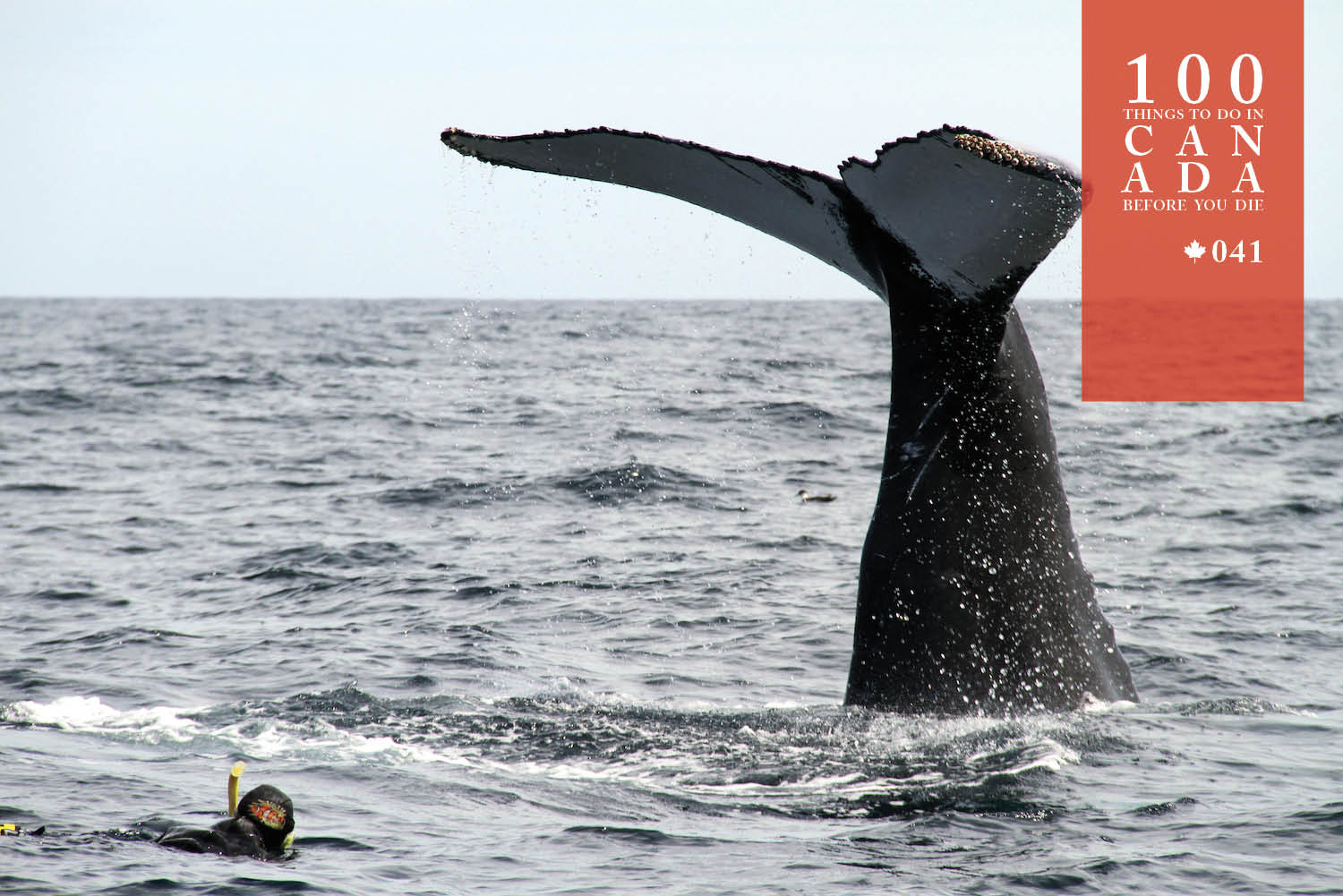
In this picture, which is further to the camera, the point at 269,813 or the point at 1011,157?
the point at 269,813

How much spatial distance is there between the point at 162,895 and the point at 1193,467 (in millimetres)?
14941

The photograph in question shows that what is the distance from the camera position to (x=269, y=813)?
4984mm

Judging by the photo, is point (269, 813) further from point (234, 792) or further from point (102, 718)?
point (102, 718)

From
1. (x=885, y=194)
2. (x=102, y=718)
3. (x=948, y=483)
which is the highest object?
(x=885, y=194)

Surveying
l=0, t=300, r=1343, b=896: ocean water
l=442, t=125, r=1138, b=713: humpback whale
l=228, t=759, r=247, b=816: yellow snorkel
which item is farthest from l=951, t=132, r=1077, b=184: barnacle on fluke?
l=228, t=759, r=247, b=816: yellow snorkel

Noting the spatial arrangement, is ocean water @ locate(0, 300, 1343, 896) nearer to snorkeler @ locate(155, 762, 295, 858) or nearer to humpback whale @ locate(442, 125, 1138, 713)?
snorkeler @ locate(155, 762, 295, 858)

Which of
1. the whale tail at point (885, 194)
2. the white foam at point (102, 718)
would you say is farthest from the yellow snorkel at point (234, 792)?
the whale tail at point (885, 194)

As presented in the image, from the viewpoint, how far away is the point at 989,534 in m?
5.39

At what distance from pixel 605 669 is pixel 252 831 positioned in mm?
3376

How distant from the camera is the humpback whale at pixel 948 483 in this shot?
5152mm

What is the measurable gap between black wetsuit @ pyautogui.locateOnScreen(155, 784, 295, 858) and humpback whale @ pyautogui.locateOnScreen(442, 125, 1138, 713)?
84.0 inches

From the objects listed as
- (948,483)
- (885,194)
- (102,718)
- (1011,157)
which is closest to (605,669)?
(102,718)

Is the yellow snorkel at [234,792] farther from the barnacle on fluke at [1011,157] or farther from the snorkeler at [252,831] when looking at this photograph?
the barnacle on fluke at [1011,157]

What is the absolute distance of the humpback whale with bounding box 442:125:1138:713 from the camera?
5152mm
